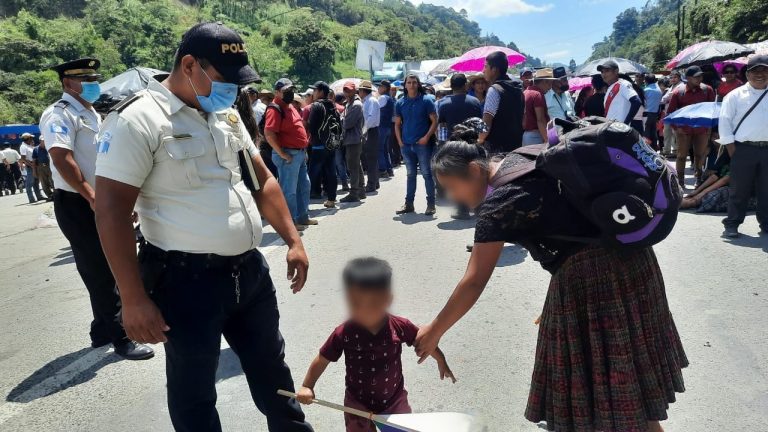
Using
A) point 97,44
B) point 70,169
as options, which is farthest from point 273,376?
point 97,44

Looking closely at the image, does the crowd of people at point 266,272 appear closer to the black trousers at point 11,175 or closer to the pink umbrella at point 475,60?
the pink umbrella at point 475,60

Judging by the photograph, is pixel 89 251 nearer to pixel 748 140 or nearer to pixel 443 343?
pixel 443 343

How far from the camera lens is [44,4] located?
6303 centimetres

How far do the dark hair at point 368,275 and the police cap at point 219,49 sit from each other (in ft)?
2.87

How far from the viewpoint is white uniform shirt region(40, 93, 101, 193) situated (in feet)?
11.7

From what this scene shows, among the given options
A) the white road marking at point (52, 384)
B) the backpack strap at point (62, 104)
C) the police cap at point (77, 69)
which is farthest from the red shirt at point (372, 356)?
the police cap at point (77, 69)

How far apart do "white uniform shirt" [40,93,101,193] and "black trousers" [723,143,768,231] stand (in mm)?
6174

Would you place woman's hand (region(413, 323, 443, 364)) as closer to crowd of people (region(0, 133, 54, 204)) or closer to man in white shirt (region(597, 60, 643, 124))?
man in white shirt (region(597, 60, 643, 124))

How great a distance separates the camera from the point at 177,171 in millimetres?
1984

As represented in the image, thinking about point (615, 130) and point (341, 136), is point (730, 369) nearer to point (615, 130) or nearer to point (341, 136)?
point (615, 130)

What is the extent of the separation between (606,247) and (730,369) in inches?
80.2

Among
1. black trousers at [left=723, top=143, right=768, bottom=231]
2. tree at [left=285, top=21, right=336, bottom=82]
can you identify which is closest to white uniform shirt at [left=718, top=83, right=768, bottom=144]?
black trousers at [left=723, top=143, right=768, bottom=231]

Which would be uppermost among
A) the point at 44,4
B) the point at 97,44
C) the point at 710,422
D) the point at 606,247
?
the point at 44,4

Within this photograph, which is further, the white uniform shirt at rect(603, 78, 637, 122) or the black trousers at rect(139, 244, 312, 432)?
the white uniform shirt at rect(603, 78, 637, 122)
